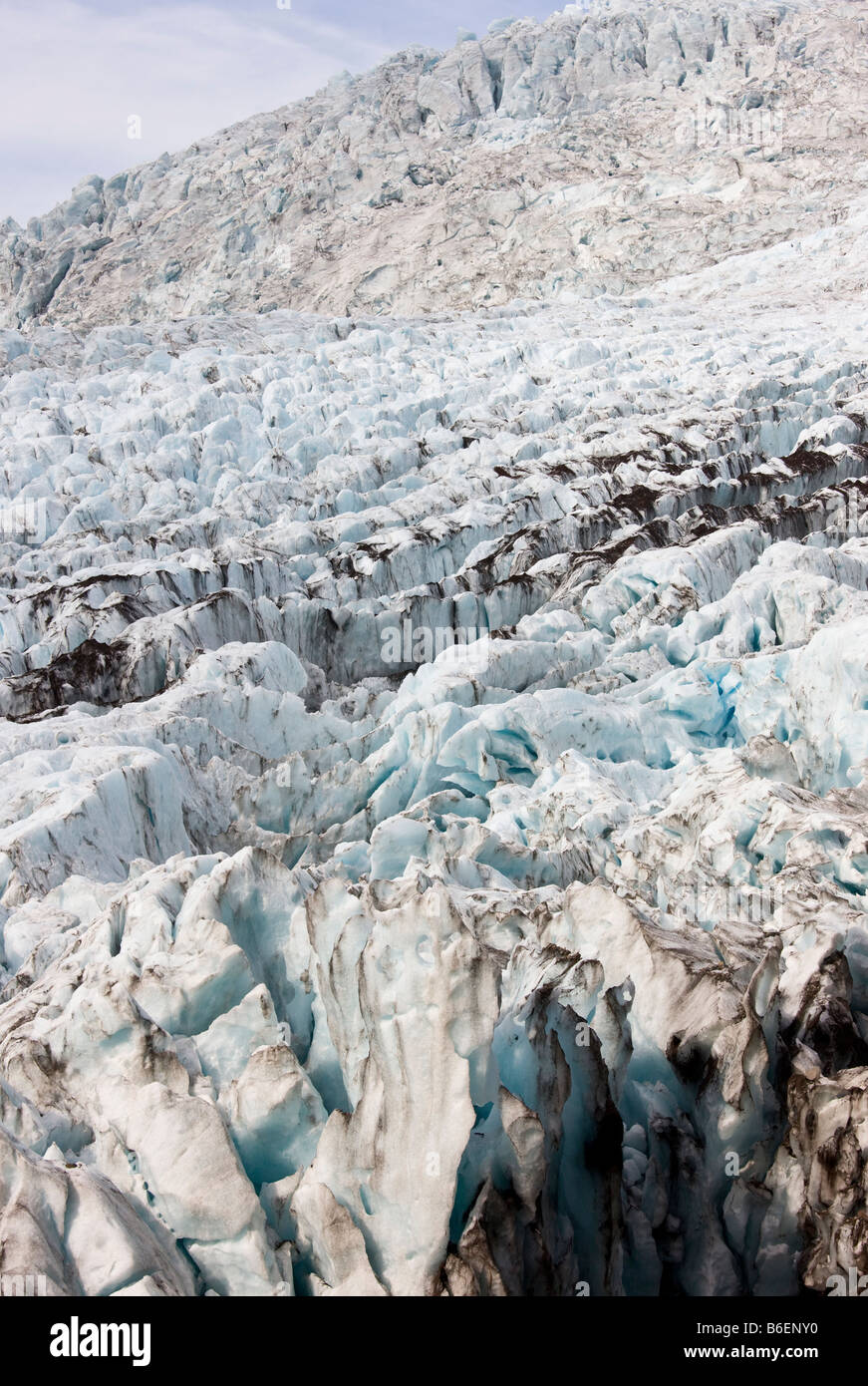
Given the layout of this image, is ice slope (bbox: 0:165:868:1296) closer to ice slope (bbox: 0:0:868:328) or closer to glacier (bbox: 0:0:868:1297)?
glacier (bbox: 0:0:868:1297)

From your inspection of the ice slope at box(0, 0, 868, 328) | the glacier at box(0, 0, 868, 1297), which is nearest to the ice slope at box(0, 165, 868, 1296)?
the glacier at box(0, 0, 868, 1297)

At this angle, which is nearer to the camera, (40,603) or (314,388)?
(40,603)

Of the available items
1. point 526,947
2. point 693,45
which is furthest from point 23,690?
point 693,45

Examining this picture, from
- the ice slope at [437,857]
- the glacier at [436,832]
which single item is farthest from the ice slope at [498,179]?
the ice slope at [437,857]

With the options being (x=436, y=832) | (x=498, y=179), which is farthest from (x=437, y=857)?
(x=498, y=179)
